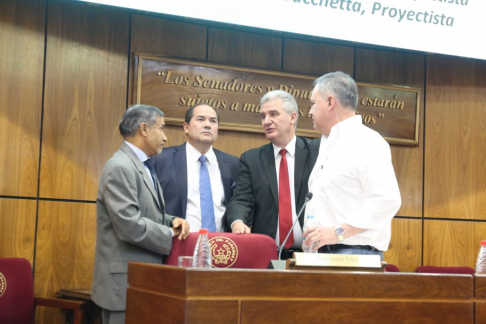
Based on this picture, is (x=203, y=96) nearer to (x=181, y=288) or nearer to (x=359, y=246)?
(x=359, y=246)

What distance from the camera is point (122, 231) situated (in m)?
3.43

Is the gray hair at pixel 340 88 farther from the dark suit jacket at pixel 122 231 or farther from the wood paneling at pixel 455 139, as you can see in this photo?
the wood paneling at pixel 455 139

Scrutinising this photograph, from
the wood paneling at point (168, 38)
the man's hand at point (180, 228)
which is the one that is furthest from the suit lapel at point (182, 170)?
the wood paneling at point (168, 38)

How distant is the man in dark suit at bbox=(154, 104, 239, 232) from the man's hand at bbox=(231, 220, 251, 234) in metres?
0.27

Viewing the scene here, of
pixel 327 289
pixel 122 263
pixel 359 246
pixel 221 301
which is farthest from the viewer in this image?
pixel 122 263

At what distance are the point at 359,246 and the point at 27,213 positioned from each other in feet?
7.76

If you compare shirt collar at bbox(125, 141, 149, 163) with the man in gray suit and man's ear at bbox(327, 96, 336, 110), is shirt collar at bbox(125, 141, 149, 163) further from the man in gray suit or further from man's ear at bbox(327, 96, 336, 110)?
man's ear at bbox(327, 96, 336, 110)

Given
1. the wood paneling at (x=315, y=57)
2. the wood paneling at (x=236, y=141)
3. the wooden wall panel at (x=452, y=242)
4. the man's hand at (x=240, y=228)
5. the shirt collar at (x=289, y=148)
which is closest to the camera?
the man's hand at (x=240, y=228)

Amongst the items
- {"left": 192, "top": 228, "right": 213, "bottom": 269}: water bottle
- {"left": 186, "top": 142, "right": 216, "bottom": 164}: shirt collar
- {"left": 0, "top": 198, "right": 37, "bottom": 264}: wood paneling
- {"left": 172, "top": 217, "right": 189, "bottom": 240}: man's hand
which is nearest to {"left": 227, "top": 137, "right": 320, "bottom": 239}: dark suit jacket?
{"left": 186, "top": 142, "right": 216, "bottom": 164}: shirt collar

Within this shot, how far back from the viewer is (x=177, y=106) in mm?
4820

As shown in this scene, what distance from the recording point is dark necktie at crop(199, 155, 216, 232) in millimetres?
4105

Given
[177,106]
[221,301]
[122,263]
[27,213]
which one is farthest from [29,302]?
[221,301]

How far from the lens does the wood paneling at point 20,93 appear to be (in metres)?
A: 4.36

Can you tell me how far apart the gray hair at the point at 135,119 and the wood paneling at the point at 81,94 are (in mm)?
735
